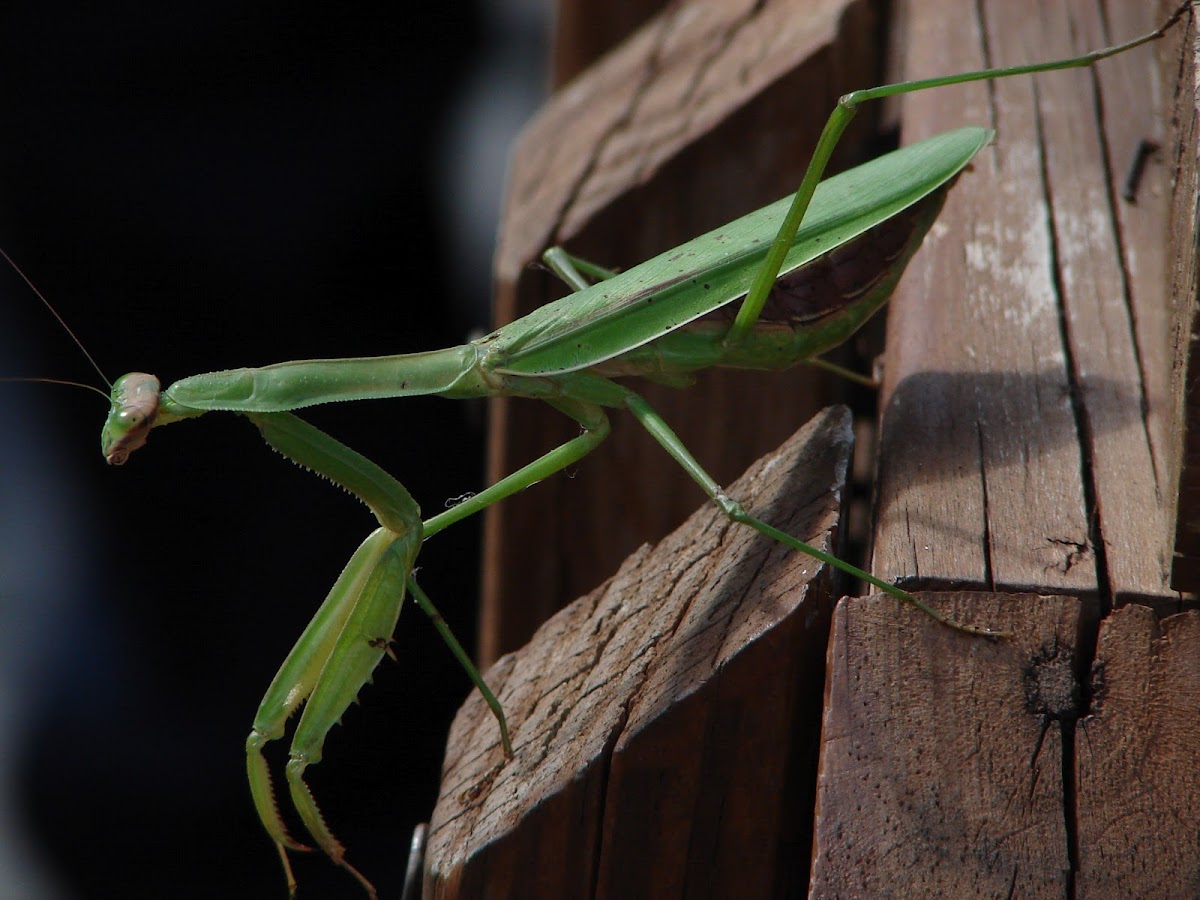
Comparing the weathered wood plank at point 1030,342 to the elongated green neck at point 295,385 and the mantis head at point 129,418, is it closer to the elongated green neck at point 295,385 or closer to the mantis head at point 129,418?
the elongated green neck at point 295,385

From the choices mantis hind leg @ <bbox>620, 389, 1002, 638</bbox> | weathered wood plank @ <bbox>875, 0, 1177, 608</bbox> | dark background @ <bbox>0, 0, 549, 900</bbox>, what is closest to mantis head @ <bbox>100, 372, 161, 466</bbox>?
mantis hind leg @ <bbox>620, 389, 1002, 638</bbox>

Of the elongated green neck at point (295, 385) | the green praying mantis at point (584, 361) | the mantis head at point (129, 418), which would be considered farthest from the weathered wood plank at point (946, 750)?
the mantis head at point (129, 418)

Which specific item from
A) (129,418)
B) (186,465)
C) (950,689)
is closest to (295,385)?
(129,418)

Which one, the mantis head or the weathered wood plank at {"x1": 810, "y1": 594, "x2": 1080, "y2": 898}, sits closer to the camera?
the weathered wood plank at {"x1": 810, "y1": 594, "x2": 1080, "y2": 898}

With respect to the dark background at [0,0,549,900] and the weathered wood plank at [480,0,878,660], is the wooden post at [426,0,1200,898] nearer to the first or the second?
the weathered wood plank at [480,0,878,660]

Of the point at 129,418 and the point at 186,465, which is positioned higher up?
the point at 129,418

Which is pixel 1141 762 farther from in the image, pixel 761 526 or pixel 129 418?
pixel 129 418
